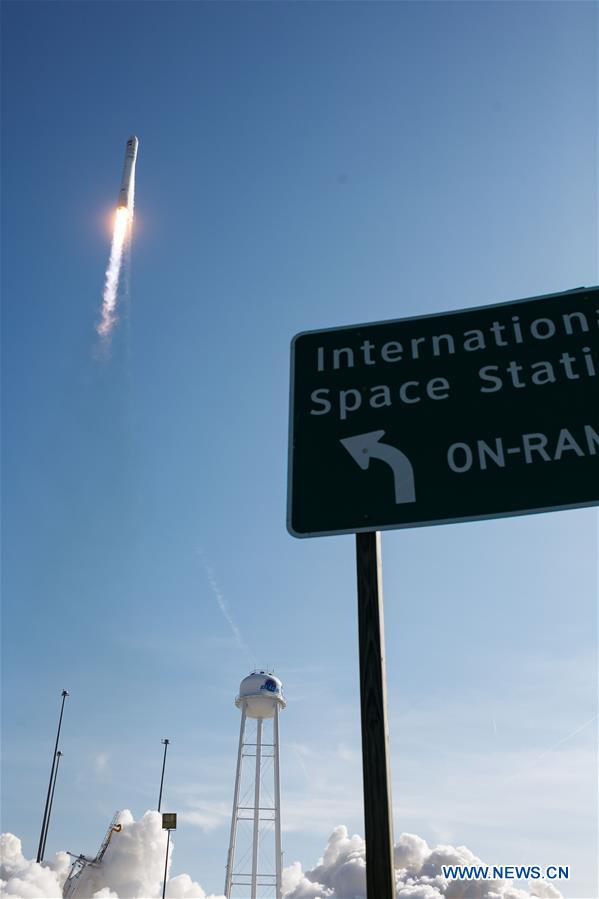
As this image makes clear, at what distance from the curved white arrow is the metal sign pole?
0.96 feet

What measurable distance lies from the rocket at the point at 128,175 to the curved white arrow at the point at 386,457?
4360cm

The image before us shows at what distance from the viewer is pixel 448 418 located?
450 cm

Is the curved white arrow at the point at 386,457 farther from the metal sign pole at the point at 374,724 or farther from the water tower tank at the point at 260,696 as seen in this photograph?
the water tower tank at the point at 260,696

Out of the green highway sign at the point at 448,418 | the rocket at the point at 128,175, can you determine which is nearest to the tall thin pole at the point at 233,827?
the rocket at the point at 128,175

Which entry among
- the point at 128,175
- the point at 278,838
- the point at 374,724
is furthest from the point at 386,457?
the point at 278,838

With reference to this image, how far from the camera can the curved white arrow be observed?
430cm

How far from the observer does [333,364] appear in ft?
16.4

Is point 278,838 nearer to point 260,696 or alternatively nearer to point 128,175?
point 260,696

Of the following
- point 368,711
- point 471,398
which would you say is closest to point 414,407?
point 471,398

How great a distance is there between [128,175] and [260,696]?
40.0m

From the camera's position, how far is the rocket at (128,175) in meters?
44.6

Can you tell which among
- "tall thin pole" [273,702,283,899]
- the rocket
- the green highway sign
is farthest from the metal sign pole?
"tall thin pole" [273,702,283,899]

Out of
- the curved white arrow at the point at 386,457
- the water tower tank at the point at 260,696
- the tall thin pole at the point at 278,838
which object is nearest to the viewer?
the curved white arrow at the point at 386,457

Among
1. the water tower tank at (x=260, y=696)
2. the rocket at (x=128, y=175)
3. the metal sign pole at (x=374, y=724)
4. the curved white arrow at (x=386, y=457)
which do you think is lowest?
the metal sign pole at (x=374, y=724)
